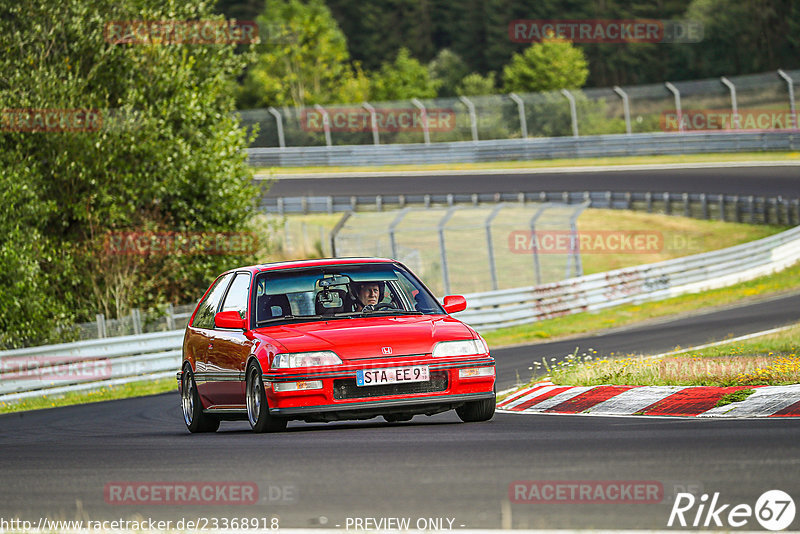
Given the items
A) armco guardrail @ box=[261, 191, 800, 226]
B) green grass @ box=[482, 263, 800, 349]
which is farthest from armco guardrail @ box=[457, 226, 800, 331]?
armco guardrail @ box=[261, 191, 800, 226]

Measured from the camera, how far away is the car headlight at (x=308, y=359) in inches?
351

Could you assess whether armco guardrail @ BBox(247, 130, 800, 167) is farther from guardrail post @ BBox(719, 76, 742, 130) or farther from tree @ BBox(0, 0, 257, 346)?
tree @ BBox(0, 0, 257, 346)

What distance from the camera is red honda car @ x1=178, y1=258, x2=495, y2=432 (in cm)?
891

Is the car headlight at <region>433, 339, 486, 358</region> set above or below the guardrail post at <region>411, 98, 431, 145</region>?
above

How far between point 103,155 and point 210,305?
51.3ft

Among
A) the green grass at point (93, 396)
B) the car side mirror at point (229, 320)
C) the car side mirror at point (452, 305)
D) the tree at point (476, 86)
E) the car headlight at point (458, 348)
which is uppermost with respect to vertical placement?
the car side mirror at point (229, 320)

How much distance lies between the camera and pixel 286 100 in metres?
79.8

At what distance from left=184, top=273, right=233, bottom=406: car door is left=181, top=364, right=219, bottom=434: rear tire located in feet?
0.39

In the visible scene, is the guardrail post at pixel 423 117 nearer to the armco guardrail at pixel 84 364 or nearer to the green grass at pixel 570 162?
the green grass at pixel 570 162

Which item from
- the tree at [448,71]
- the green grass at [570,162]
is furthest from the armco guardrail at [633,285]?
the tree at [448,71]

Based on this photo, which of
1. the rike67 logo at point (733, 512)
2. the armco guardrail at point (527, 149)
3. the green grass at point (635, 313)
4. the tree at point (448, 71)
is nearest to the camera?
the rike67 logo at point (733, 512)

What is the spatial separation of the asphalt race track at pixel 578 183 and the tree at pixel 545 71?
98.4 ft

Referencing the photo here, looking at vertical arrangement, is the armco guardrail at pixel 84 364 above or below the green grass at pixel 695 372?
below

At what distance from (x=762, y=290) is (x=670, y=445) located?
2309 cm
